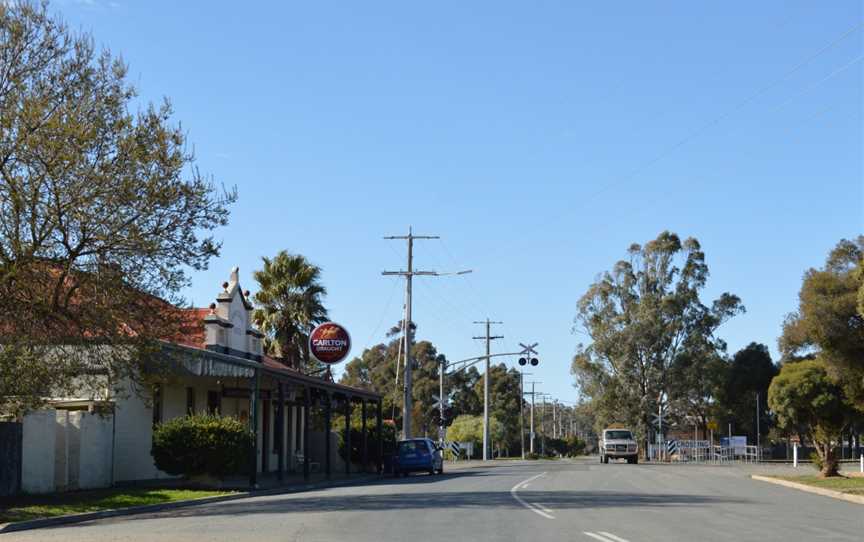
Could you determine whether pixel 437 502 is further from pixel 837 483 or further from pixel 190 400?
pixel 837 483

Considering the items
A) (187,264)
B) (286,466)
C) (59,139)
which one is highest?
(59,139)

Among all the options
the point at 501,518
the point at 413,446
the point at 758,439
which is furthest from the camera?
the point at 758,439

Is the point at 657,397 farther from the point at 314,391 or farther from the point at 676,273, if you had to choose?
the point at 314,391

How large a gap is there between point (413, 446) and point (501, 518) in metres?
24.1

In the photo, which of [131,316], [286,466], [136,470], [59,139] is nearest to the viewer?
[59,139]

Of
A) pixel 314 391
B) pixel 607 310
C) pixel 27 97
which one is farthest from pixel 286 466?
pixel 607 310

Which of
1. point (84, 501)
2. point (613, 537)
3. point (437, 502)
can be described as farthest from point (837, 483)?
point (84, 501)

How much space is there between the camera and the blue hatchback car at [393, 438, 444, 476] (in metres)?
43.0

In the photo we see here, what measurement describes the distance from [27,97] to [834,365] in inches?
959

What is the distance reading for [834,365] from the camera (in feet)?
109

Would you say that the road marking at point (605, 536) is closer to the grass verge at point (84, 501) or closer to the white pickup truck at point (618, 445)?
the grass verge at point (84, 501)

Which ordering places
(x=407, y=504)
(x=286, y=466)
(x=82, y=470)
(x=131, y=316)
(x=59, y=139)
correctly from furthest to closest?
(x=286, y=466), (x=82, y=470), (x=407, y=504), (x=131, y=316), (x=59, y=139)

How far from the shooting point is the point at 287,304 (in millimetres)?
49969

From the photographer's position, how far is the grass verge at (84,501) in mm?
20516
